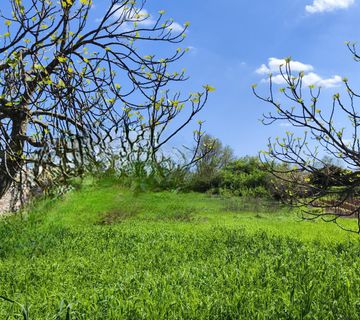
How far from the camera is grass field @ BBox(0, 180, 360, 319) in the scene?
12.8ft

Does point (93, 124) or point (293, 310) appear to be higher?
point (93, 124)

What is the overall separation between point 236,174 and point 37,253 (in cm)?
1625

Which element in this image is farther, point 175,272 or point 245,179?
point 245,179

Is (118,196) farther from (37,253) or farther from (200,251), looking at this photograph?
(200,251)

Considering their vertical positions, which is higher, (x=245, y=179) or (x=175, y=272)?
(x=245, y=179)

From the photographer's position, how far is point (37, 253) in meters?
8.87

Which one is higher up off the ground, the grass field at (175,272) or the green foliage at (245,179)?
the green foliage at (245,179)

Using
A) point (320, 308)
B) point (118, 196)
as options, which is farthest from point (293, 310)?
point (118, 196)

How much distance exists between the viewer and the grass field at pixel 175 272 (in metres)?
3.89

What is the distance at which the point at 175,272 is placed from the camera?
19.1 ft

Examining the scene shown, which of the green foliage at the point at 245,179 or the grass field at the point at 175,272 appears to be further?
the green foliage at the point at 245,179

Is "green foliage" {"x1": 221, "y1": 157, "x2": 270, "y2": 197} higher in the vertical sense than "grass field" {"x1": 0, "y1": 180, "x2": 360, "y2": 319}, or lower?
higher

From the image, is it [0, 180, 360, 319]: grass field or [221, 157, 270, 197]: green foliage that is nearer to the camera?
[0, 180, 360, 319]: grass field

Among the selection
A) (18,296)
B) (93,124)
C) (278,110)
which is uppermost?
(278,110)
